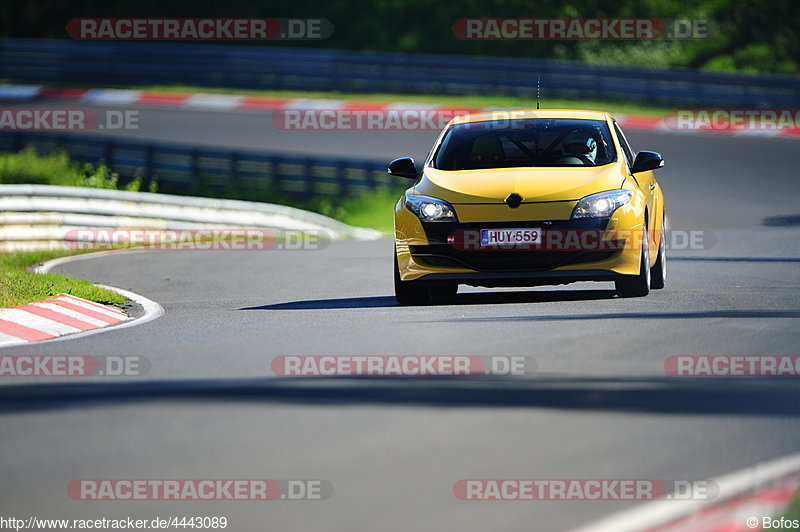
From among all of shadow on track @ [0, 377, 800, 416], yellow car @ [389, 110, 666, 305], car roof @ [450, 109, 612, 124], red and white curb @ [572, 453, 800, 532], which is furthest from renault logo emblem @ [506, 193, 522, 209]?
red and white curb @ [572, 453, 800, 532]

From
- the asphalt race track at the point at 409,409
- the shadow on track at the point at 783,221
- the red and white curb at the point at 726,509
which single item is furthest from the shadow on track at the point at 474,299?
the shadow on track at the point at 783,221

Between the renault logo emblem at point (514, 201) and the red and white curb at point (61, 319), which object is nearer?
the red and white curb at point (61, 319)

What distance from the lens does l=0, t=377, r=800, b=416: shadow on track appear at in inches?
281

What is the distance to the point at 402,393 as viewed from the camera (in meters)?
7.41

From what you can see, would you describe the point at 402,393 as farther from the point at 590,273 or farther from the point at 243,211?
the point at 243,211

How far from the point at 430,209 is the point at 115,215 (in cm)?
1154

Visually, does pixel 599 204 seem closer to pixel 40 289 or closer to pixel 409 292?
pixel 409 292

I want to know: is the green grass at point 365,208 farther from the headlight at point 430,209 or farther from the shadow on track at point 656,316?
the shadow on track at point 656,316

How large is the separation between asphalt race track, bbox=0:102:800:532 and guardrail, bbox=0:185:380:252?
7.83m

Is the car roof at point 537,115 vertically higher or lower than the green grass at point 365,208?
higher

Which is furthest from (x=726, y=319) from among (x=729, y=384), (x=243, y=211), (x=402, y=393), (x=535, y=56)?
(x=535, y=56)

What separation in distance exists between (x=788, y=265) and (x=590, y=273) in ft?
19.1

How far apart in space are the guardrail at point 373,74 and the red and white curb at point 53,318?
2460 centimetres

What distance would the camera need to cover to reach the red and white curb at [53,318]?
35.5 feet
